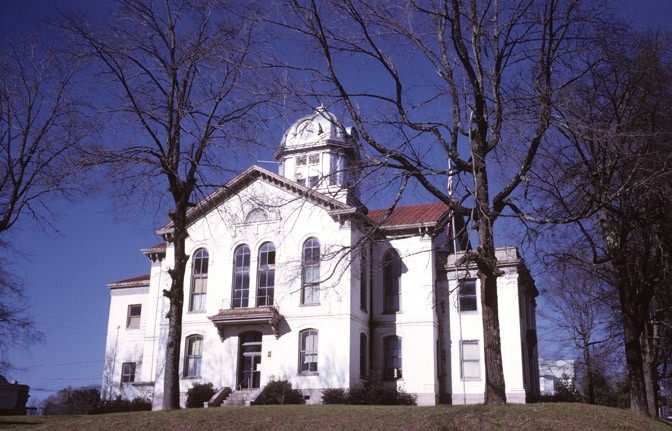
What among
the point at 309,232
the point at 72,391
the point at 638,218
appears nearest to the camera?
the point at 638,218

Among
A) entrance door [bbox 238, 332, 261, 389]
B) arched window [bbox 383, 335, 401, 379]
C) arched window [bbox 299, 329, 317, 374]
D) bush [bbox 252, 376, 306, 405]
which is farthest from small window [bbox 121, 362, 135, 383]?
arched window [bbox 383, 335, 401, 379]

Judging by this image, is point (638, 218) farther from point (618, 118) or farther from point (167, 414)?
point (167, 414)

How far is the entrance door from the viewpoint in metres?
30.7

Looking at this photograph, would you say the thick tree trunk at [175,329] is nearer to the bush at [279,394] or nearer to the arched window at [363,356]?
the bush at [279,394]

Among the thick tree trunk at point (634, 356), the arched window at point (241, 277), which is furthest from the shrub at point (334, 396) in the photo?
the thick tree trunk at point (634, 356)

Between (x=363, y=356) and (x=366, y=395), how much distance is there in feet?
11.5

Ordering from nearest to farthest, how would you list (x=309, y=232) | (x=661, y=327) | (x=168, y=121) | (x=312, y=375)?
(x=168, y=121) → (x=661, y=327) → (x=312, y=375) → (x=309, y=232)

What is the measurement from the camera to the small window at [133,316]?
3750 centimetres

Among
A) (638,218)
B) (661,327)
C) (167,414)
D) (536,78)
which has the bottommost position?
(167,414)

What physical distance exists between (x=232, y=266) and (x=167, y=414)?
14.9 meters

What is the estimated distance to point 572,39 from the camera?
14477mm

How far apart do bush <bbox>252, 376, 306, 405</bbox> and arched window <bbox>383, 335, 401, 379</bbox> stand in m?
5.09

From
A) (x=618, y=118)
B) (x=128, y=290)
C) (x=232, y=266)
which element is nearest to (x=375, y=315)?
(x=232, y=266)

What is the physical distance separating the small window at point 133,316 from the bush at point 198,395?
9106 mm
